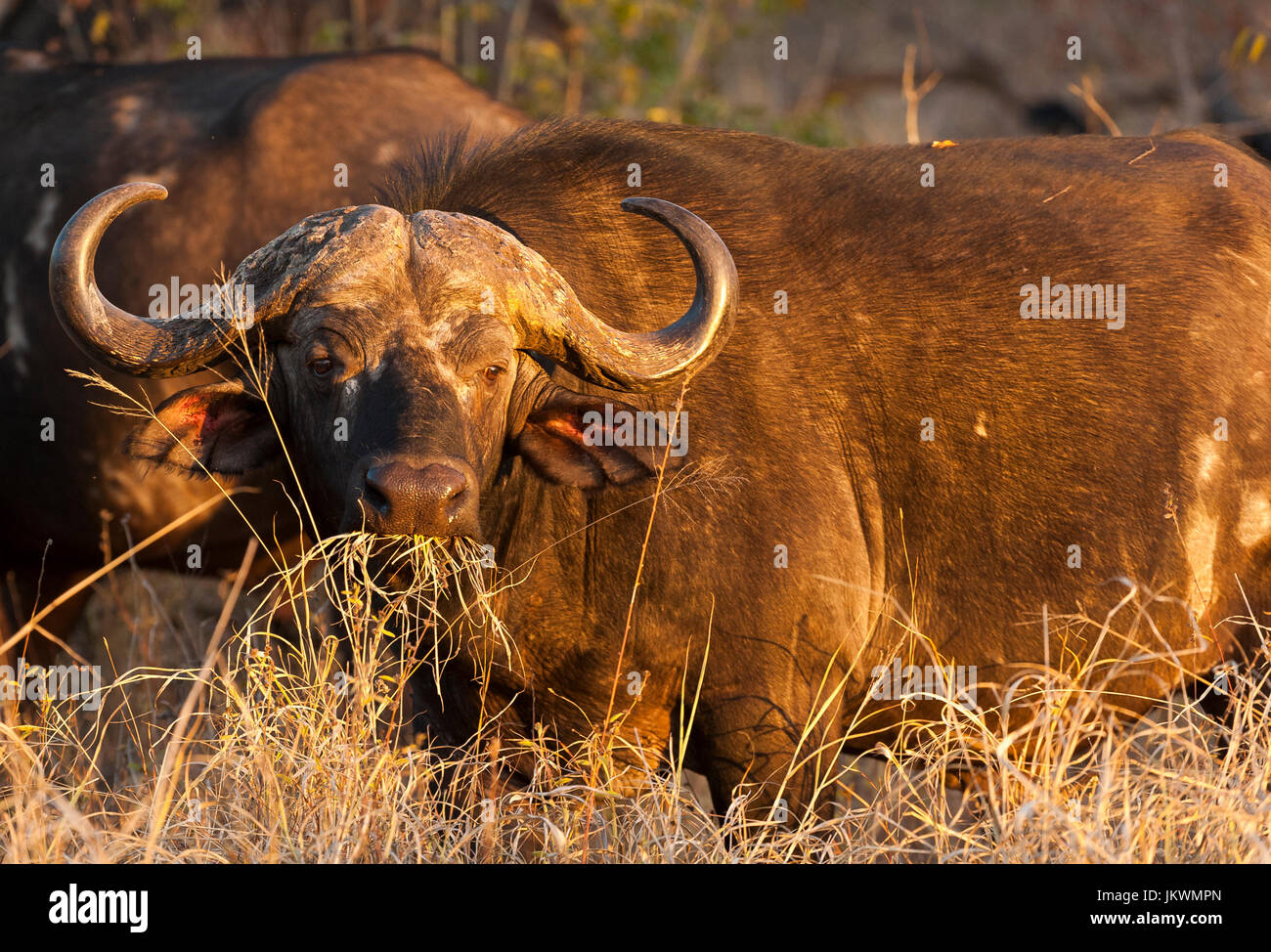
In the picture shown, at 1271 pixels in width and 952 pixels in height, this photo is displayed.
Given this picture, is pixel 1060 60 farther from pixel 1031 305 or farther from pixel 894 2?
pixel 1031 305

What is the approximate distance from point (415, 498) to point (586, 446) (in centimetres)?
75

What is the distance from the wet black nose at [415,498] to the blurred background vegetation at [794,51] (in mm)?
4589

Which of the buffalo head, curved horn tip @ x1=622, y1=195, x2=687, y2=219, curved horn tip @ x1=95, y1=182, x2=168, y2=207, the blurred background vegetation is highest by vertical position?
the blurred background vegetation

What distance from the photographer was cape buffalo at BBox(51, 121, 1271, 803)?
3799 mm

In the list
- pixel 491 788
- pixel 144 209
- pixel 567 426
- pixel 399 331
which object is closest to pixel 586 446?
pixel 567 426

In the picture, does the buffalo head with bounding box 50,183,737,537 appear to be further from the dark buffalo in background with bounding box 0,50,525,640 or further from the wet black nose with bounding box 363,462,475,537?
the dark buffalo in background with bounding box 0,50,525,640

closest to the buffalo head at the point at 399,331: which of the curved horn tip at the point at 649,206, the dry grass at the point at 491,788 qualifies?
the curved horn tip at the point at 649,206

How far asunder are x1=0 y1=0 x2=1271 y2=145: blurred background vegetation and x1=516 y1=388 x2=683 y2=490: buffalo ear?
13.0 feet

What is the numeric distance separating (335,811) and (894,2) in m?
13.1

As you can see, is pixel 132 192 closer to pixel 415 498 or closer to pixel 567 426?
pixel 415 498

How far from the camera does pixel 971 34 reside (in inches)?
576

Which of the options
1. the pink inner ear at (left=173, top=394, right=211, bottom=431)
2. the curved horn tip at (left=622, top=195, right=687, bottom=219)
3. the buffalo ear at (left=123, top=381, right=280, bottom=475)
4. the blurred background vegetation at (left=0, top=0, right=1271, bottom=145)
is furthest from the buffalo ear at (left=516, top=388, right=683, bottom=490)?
the blurred background vegetation at (left=0, top=0, right=1271, bottom=145)

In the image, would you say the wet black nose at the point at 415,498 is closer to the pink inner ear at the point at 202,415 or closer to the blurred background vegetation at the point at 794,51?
the pink inner ear at the point at 202,415

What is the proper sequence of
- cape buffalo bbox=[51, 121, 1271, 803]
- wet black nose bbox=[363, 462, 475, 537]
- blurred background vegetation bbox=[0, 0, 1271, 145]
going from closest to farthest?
wet black nose bbox=[363, 462, 475, 537] < cape buffalo bbox=[51, 121, 1271, 803] < blurred background vegetation bbox=[0, 0, 1271, 145]
